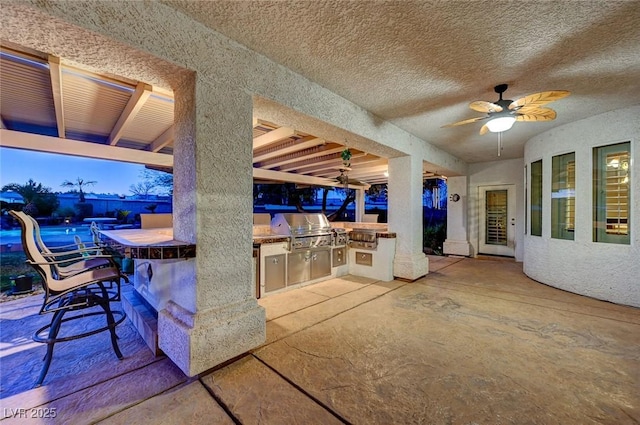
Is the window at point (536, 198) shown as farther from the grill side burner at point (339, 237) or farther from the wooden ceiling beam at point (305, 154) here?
the wooden ceiling beam at point (305, 154)

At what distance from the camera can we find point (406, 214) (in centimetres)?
464

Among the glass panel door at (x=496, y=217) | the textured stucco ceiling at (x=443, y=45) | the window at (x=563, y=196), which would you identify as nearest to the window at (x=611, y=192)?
the window at (x=563, y=196)

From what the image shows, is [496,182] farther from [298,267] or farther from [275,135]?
[275,135]

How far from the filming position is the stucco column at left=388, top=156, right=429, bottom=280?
4.61 metres

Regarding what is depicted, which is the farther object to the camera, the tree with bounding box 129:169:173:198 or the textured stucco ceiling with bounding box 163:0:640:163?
the tree with bounding box 129:169:173:198

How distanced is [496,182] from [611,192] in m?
3.40

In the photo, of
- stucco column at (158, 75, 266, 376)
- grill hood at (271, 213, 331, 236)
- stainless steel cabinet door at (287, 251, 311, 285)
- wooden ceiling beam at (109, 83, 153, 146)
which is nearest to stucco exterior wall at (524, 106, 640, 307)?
grill hood at (271, 213, 331, 236)

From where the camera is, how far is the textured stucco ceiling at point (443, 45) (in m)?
1.75

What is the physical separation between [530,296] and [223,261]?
4448mm

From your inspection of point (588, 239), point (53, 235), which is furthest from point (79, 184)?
point (588, 239)

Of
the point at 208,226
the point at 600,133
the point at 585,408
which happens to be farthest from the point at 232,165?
the point at 600,133

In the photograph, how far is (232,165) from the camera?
83.9 inches

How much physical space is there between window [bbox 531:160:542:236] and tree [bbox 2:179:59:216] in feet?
32.1

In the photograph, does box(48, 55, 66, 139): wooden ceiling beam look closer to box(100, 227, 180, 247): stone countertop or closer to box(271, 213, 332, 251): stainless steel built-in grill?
box(100, 227, 180, 247): stone countertop
